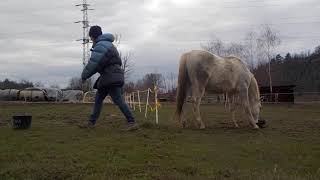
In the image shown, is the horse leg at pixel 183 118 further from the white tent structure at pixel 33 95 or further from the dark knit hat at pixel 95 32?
the white tent structure at pixel 33 95

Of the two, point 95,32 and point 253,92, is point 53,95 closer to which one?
point 253,92

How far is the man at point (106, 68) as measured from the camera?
35.7ft

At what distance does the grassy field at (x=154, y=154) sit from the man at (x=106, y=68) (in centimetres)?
72

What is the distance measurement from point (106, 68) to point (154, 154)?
374 centimetres

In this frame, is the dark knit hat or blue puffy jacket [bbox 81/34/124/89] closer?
blue puffy jacket [bbox 81/34/124/89]

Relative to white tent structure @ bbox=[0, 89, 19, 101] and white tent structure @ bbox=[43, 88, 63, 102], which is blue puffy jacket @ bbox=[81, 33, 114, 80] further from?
white tent structure @ bbox=[0, 89, 19, 101]

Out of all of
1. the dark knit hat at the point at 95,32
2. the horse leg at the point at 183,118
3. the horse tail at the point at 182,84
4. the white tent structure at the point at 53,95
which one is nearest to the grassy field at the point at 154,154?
the horse leg at the point at 183,118

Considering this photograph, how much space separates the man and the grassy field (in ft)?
2.37

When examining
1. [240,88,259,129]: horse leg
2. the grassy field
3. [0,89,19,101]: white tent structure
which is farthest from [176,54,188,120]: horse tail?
[0,89,19,101]: white tent structure

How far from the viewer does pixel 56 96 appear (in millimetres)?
56969

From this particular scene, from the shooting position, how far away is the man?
10.9 metres

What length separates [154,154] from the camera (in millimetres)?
7820

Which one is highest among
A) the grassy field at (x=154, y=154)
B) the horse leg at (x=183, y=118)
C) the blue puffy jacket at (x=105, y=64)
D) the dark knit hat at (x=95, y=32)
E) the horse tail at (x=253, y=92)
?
the dark knit hat at (x=95, y=32)

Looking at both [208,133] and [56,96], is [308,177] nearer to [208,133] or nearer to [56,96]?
[208,133]
